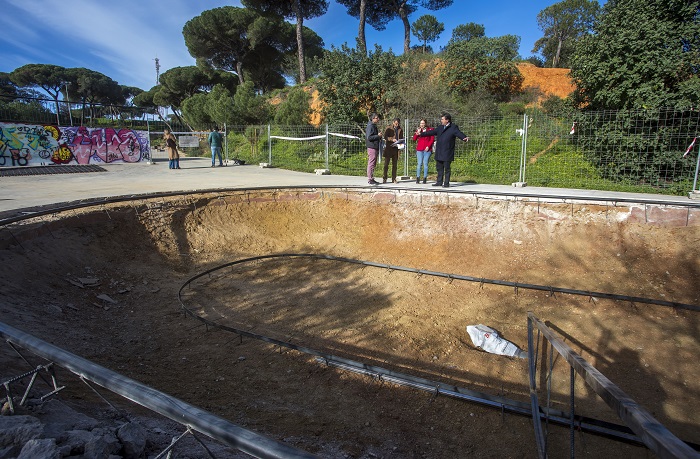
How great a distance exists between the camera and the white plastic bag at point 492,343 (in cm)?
574

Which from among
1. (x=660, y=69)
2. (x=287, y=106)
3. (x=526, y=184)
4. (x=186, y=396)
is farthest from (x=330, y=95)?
(x=186, y=396)

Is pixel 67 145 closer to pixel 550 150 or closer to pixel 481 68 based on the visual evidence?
pixel 550 150

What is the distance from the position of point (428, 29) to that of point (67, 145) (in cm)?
3529

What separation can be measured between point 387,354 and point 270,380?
1.80 meters

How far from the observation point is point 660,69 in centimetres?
1035

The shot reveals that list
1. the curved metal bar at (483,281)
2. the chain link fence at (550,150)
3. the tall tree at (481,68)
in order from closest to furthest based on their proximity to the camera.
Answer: the curved metal bar at (483,281)
the chain link fence at (550,150)
the tall tree at (481,68)

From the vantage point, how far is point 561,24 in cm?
3672

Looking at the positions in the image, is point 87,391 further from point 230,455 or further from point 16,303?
point 16,303

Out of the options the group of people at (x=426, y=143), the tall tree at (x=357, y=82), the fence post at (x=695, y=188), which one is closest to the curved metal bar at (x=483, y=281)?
the group of people at (x=426, y=143)

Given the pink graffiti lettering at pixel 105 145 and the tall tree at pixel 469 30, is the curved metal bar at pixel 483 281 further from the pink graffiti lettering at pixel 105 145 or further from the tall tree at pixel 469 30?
Answer: the tall tree at pixel 469 30

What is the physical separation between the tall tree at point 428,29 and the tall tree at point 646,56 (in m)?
30.5

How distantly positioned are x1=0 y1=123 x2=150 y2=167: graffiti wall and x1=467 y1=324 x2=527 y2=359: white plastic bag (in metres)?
19.0

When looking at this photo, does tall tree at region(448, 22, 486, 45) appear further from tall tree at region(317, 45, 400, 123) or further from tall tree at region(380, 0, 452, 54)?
tall tree at region(317, 45, 400, 123)

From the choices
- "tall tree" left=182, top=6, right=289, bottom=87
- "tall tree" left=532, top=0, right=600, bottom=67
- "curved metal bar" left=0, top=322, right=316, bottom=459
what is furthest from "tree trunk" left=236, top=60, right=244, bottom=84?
"curved metal bar" left=0, top=322, right=316, bottom=459
